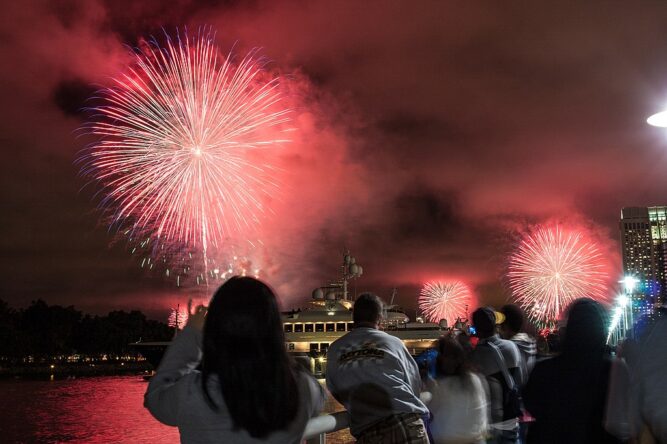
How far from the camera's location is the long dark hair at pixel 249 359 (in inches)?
120

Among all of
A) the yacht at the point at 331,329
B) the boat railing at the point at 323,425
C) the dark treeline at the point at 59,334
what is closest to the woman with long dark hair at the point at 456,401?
the boat railing at the point at 323,425

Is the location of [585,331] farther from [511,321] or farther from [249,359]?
[511,321]

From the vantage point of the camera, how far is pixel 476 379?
5.94 m

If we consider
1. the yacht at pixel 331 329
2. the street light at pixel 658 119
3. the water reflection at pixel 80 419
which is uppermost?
the street light at pixel 658 119

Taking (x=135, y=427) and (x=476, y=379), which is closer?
(x=476, y=379)

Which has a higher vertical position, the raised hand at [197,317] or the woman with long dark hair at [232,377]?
the raised hand at [197,317]

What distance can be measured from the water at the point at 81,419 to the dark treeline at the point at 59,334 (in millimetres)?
60587

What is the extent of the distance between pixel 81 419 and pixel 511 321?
43479mm

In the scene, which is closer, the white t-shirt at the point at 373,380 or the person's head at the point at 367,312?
the white t-shirt at the point at 373,380

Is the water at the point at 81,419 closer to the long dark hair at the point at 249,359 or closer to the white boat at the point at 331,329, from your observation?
the white boat at the point at 331,329

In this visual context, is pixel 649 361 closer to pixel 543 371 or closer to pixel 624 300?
pixel 543 371

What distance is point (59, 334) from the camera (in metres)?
134

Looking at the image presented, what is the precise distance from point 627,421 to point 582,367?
1.68ft

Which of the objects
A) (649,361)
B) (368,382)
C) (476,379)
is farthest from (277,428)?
(476,379)
